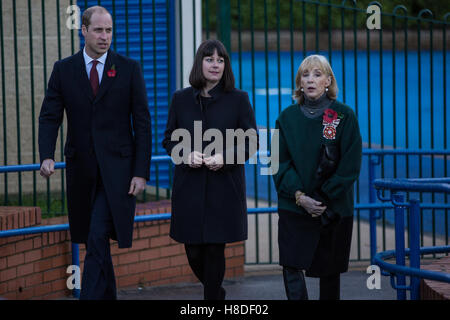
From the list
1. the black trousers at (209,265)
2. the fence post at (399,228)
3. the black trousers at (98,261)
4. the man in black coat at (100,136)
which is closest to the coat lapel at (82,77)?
the man in black coat at (100,136)

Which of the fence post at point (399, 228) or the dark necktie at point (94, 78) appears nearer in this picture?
the fence post at point (399, 228)

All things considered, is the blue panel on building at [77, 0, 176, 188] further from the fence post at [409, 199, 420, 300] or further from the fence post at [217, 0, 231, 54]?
the fence post at [409, 199, 420, 300]

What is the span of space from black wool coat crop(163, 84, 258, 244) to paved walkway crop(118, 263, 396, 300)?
5.21ft

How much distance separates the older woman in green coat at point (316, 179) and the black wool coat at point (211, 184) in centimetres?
35

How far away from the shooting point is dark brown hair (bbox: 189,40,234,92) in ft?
17.7

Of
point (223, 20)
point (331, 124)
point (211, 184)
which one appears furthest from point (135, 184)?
point (223, 20)

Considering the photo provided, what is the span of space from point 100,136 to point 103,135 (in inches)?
0.7

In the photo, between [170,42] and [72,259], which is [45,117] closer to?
[72,259]

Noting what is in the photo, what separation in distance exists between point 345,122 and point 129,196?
128 centimetres

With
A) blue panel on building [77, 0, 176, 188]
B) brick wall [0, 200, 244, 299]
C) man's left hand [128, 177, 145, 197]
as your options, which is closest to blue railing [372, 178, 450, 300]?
man's left hand [128, 177, 145, 197]

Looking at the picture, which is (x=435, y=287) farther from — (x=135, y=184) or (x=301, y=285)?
(x=135, y=184)

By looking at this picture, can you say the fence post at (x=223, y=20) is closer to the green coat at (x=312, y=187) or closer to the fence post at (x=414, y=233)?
the green coat at (x=312, y=187)

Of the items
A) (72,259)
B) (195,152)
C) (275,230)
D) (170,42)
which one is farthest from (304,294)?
(275,230)

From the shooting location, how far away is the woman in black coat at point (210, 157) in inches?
213
